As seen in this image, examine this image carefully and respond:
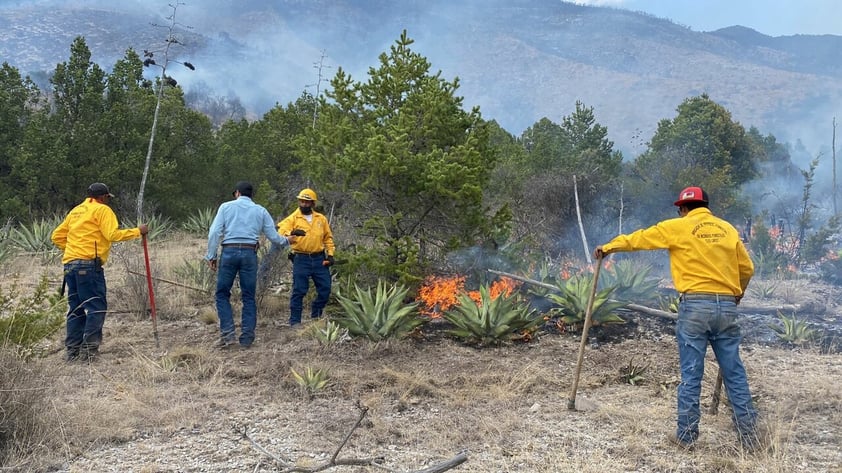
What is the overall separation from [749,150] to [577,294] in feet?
75.4

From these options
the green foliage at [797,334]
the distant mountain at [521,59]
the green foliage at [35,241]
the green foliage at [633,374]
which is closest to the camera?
the green foliage at [633,374]

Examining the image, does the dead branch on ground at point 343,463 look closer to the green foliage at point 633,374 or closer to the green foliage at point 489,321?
the green foliage at point 633,374

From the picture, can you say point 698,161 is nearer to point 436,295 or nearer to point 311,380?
point 436,295

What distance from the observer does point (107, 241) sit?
6.62 m

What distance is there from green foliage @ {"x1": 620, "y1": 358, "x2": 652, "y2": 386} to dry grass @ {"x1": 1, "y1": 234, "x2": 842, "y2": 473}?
0.05m

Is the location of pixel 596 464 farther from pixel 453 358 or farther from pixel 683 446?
pixel 453 358

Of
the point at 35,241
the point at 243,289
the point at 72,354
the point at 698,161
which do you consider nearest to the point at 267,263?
the point at 243,289

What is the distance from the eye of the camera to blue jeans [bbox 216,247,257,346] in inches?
276

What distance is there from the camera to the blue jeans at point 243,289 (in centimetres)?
701

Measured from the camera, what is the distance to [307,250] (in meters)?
7.85

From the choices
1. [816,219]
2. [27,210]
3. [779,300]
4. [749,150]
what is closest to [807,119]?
[749,150]

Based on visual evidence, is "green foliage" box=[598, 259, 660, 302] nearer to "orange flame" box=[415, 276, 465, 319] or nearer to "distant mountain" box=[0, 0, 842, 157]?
"orange flame" box=[415, 276, 465, 319]

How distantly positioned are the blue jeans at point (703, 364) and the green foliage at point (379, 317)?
126 inches

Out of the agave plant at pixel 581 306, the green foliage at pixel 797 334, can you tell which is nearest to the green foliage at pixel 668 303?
the agave plant at pixel 581 306
